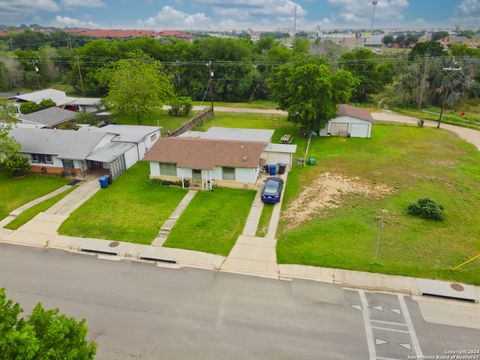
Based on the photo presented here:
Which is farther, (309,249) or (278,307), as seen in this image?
(309,249)

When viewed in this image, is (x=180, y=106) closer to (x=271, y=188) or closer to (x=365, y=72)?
(x=271, y=188)

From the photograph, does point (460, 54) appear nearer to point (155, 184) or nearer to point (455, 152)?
point (455, 152)

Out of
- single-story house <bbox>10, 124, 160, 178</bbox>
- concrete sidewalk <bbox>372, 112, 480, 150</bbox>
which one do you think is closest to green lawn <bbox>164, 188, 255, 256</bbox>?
single-story house <bbox>10, 124, 160, 178</bbox>

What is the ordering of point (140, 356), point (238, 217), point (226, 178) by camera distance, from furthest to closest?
1. point (226, 178)
2. point (238, 217)
3. point (140, 356)

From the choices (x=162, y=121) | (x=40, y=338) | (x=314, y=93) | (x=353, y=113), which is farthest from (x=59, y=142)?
(x=353, y=113)

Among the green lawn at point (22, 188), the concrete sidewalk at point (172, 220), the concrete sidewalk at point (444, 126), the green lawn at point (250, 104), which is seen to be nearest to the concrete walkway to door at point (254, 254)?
the concrete sidewalk at point (172, 220)

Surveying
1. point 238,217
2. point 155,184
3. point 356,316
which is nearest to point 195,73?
point 155,184

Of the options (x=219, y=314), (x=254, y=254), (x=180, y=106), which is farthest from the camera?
(x=180, y=106)
